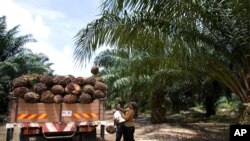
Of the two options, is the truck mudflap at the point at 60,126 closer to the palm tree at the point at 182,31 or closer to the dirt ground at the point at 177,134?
the palm tree at the point at 182,31

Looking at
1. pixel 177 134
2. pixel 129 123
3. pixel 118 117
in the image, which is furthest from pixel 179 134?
pixel 129 123

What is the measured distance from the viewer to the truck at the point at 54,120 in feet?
33.5

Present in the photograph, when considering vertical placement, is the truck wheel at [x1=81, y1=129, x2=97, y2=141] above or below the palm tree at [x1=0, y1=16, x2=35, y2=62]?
below

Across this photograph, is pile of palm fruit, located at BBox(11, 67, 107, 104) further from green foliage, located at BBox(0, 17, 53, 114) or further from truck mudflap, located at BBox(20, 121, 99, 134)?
green foliage, located at BBox(0, 17, 53, 114)

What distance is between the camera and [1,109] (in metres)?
21.1

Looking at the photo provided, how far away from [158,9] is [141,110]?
21980 millimetres

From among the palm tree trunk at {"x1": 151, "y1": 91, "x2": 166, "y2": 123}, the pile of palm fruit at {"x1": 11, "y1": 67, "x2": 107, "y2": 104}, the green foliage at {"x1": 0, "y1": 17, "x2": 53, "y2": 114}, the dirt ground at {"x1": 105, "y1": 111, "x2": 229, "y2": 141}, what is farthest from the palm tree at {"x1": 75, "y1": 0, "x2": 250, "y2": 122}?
the green foliage at {"x1": 0, "y1": 17, "x2": 53, "y2": 114}

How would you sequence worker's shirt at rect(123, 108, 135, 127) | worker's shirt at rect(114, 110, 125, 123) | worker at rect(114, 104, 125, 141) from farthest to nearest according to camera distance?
worker's shirt at rect(114, 110, 125, 123)
worker at rect(114, 104, 125, 141)
worker's shirt at rect(123, 108, 135, 127)

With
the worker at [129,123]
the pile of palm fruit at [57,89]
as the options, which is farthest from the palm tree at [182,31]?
the pile of palm fruit at [57,89]

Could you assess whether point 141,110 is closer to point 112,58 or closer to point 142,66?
point 112,58

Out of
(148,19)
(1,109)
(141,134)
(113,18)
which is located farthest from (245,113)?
(1,109)

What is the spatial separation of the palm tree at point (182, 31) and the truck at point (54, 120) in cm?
243

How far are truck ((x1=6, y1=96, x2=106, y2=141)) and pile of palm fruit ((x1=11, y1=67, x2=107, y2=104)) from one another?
141 millimetres

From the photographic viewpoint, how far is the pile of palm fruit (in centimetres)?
1051
